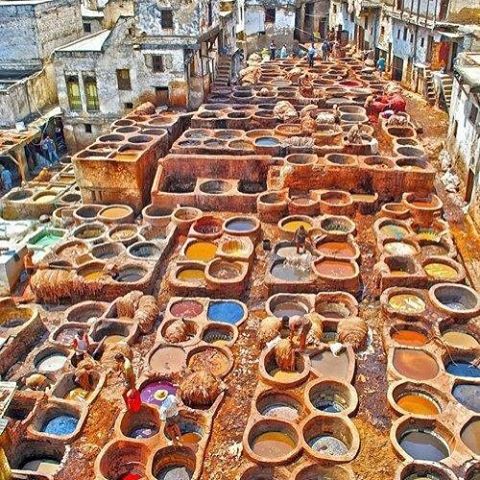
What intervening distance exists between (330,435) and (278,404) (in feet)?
4.68

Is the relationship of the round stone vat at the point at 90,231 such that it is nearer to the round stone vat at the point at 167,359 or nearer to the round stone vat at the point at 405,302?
the round stone vat at the point at 167,359

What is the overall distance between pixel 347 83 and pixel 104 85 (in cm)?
1513

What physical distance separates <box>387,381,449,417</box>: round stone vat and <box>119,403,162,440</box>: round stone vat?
5236mm

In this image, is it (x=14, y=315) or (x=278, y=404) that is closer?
(x=278, y=404)

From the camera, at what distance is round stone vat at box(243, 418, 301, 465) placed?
36.9 ft

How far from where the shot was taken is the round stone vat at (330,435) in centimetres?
1146

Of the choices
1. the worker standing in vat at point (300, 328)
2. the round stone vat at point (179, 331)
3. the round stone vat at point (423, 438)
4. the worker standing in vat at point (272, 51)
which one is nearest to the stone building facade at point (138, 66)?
the worker standing in vat at point (272, 51)

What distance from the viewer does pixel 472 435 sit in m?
11.5

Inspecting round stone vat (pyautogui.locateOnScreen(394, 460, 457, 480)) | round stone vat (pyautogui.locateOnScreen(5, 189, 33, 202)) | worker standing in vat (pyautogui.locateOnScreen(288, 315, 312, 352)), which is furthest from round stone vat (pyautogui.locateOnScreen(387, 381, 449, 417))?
round stone vat (pyautogui.locateOnScreen(5, 189, 33, 202))

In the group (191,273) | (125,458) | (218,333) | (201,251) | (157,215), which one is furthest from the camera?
(157,215)

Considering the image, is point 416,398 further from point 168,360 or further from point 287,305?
point 168,360

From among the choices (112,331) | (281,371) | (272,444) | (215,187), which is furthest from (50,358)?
(215,187)

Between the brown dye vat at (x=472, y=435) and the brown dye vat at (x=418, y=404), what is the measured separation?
2.36ft

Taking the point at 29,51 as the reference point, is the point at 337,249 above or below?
below
